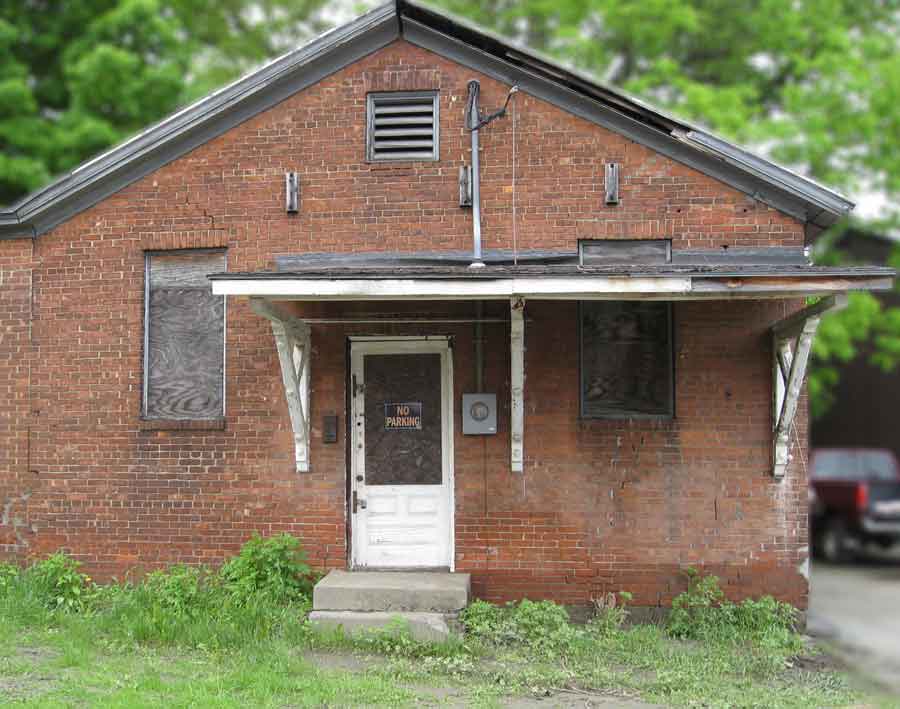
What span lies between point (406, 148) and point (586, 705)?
5505 mm

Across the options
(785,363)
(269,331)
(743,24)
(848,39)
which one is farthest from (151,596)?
(743,24)

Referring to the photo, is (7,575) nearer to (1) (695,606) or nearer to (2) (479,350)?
(2) (479,350)

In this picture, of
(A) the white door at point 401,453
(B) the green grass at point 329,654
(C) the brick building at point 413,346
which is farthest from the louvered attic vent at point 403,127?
(B) the green grass at point 329,654

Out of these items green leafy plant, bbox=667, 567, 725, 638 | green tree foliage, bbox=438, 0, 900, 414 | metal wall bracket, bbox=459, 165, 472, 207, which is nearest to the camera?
green leafy plant, bbox=667, 567, 725, 638

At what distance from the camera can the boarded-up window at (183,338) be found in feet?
29.0

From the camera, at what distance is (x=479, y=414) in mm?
8422

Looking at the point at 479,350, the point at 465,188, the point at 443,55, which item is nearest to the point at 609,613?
the point at 479,350

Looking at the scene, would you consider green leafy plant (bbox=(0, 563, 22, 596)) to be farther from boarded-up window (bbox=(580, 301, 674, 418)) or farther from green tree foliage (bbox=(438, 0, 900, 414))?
green tree foliage (bbox=(438, 0, 900, 414))

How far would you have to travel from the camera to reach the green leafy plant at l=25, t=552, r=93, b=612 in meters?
8.32

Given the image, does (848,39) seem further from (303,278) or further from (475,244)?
(303,278)

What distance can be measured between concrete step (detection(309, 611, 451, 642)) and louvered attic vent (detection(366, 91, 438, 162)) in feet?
14.6

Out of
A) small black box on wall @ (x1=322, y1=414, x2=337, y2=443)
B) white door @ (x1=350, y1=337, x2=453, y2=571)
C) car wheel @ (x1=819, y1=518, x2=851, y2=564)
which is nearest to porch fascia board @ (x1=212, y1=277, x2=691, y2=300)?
white door @ (x1=350, y1=337, x2=453, y2=571)

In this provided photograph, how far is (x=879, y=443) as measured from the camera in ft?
72.5

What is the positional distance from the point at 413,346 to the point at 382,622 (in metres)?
2.75
